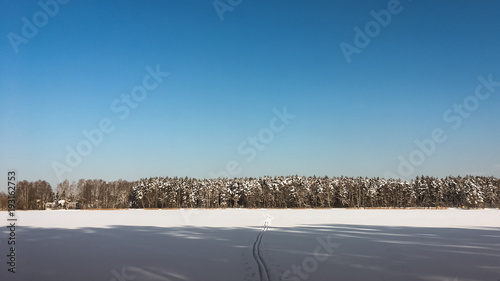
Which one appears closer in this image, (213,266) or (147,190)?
(213,266)

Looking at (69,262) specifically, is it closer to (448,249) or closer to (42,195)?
(448,249)

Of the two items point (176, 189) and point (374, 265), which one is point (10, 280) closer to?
point (374, 265)

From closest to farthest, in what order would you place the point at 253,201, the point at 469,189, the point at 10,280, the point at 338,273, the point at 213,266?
the point at 10,280 → the point at 338,273 → the point at 213,266 → the point at 469,189 → the point at 253,201

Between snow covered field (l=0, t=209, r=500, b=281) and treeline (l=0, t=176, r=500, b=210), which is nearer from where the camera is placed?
snow covered field (l=0, t=209, r=500, b=281)

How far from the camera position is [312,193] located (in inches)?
4090

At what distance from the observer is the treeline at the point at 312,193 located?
334 ft

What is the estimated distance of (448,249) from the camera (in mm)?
15797

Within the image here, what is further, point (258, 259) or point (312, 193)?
point (312, 193)

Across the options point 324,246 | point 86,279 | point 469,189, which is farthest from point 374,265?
point 469,189

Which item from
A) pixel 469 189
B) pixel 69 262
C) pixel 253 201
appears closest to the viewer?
pixel 69 262

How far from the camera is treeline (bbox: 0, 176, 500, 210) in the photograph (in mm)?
101938

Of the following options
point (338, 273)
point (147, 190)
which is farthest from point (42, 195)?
point (338, 273)

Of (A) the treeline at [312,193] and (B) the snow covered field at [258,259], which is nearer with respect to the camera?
(B) the snow covered field at [258,259]

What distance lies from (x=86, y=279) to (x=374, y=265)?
398 inches
